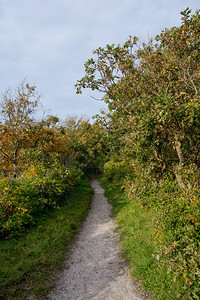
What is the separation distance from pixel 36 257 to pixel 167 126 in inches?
Answer: 232

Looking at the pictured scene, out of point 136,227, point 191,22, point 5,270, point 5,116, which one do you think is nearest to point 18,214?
point 5,270

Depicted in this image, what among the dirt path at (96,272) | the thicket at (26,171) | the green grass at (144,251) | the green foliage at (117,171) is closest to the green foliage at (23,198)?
the thicket at (26,171)

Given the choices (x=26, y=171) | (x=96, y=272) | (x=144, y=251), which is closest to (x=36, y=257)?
(x=96, y=272)

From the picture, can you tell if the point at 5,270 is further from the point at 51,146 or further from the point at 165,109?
the point at 51,146

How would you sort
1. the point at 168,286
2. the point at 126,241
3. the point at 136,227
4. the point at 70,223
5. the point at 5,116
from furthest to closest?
the point at 5,116 → the point at 70,223 → the point at 136,227 → the point at 126,241 → the point at 168,286

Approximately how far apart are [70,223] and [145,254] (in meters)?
3.81

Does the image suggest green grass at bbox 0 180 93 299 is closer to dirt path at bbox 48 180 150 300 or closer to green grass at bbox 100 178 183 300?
dirt path at bbox 48 180 150 300

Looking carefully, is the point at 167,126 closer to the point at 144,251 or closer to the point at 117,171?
the point at 144,251

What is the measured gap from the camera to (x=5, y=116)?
11.3m

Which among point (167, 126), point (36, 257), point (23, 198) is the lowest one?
point (36, 257)

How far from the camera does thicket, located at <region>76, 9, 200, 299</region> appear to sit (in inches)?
168

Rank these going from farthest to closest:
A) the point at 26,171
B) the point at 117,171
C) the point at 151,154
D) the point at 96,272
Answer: the point at 117,171 → the point at 26,171 → the point at 151,154 → the point at 96,272

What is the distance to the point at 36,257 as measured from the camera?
5516 mm

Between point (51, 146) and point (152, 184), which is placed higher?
point (51, 146)
